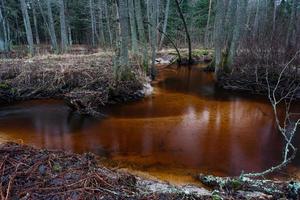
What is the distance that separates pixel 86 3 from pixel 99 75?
2193cm

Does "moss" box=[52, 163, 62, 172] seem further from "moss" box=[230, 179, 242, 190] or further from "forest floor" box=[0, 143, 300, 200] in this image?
"moss" box=[230, 179, 242, 190]

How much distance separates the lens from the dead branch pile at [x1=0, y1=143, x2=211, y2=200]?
2637mm

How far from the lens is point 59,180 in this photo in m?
2.81

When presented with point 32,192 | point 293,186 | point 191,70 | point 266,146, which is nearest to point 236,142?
point 266,146

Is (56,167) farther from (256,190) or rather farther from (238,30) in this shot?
(238,30)

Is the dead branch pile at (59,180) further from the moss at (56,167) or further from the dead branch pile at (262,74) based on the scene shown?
the dead branch pile at (262,74)

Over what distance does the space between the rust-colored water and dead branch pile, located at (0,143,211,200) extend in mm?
1656

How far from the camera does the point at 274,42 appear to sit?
9.64 metres

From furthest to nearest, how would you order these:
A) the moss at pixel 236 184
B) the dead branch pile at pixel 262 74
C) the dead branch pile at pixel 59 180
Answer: the dead branch pile at pixel 262 74 < the moss at pixel 236 184 < the dead branch pile at pixel 59 180

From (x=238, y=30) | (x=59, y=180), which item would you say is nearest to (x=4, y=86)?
(x=59, y=180)

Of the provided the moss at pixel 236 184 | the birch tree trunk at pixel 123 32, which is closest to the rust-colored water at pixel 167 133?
the moss at pixel 236 184

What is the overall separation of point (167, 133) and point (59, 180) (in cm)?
377

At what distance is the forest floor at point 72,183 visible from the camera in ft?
8.70

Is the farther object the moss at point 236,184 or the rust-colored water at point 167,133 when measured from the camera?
the rust-colored water at point 167,133
